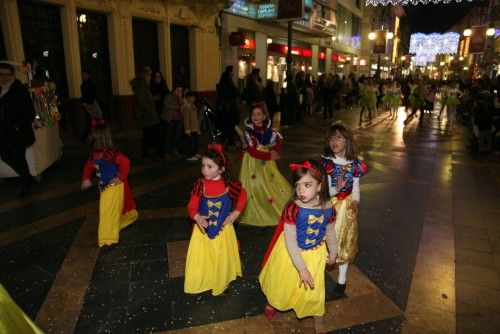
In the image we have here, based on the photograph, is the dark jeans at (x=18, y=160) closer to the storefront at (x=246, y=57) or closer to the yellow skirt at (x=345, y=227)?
the yellow skirt at (x=345, y=227)

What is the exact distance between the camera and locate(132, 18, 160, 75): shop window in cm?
1273

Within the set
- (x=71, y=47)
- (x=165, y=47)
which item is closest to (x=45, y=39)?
(x=71, y=47)

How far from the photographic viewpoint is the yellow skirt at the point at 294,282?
2664 millimetres

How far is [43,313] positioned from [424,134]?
12.9 m

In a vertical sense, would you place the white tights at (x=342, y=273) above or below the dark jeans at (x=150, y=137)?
below

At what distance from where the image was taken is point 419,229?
4965mm

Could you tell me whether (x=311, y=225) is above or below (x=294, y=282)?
above

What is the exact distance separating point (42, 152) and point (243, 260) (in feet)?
16.3

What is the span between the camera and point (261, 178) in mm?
4867

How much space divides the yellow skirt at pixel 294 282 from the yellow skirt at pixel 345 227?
575 millimetres

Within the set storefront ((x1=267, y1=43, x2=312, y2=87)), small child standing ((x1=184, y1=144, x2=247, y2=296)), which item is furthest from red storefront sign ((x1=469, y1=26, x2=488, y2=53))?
small child standing ((x1=184, y1=144, x2=247, y2=296))

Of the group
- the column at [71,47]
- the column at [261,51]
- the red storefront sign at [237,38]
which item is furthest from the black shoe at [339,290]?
the column at [261,51]

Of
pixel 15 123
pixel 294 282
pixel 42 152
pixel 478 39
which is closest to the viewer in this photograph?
pixel 294 282

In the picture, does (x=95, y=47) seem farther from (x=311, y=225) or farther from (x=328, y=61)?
(x=328, y=61)
